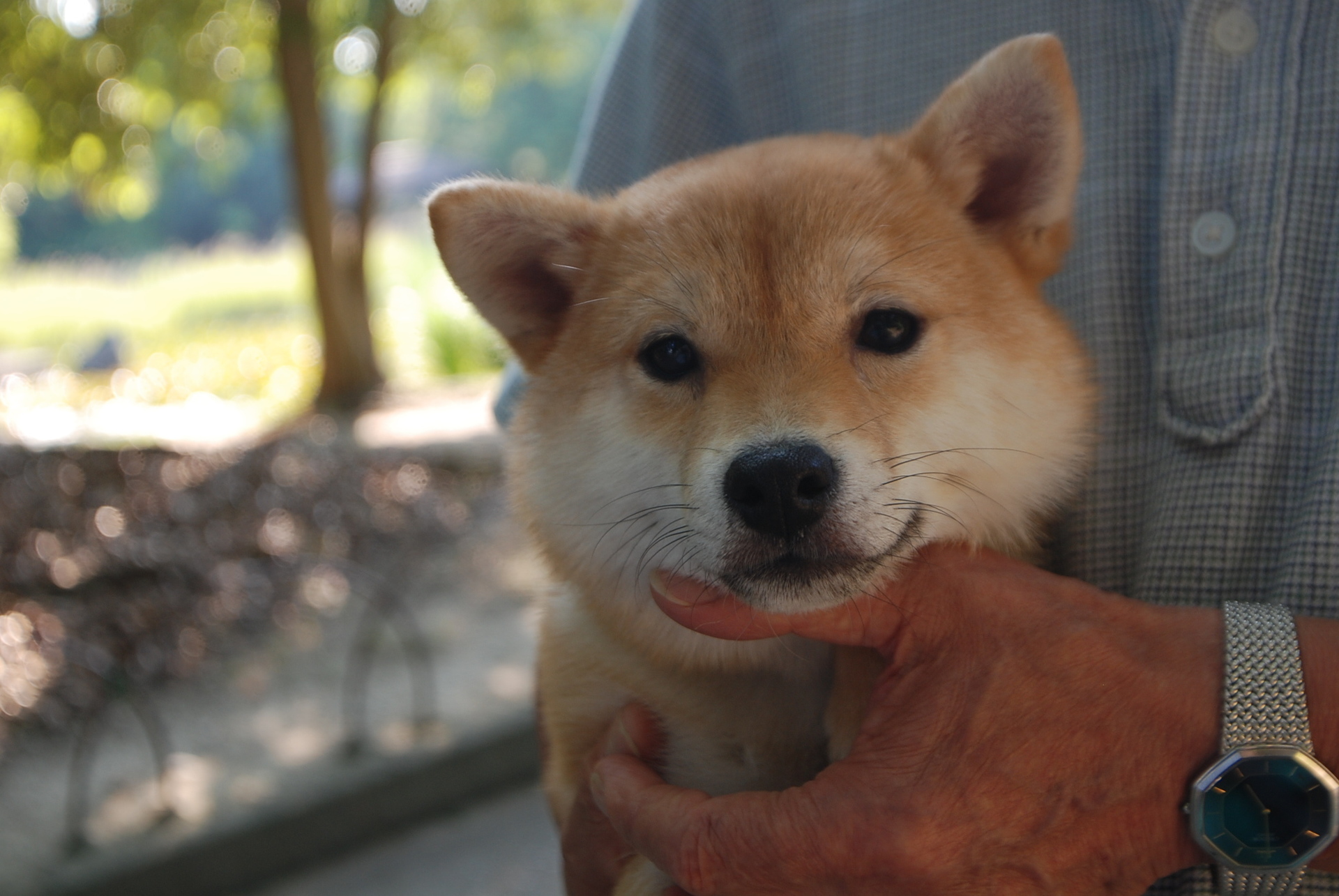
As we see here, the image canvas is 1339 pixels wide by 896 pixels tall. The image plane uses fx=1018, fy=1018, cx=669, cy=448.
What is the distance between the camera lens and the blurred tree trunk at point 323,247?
10.3 metres

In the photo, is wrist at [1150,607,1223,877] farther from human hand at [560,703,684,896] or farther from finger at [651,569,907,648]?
human hand at [560,703,684,896]

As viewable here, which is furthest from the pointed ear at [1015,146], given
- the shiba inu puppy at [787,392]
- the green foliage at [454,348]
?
the green foliage at [454,348]

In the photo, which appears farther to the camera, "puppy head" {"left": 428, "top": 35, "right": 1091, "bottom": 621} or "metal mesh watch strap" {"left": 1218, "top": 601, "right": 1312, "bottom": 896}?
"puppy head" {"left": 428, "top": 35, "right": 1091, "bottom": 621}

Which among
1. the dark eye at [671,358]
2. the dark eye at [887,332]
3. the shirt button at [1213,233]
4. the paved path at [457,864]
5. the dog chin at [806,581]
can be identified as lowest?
the paved path at [457,864]

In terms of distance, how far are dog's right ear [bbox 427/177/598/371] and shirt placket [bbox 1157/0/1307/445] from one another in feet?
3.65

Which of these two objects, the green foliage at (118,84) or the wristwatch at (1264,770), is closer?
the wristwatch at (1264,770)

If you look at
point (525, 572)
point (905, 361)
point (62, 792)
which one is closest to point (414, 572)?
point (525, 572)

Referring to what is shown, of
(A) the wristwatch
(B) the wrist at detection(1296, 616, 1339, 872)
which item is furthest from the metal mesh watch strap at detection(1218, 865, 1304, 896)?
(B) the wrist at detection(1296, 616, 1339, 872)

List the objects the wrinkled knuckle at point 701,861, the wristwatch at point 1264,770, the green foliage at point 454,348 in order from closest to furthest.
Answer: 1. the wristwatch at point 1264,770
2. the wrinkled knuckle at point 701,861
3. the green foliage at point 454,348

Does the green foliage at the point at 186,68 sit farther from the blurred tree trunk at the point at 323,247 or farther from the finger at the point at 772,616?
the finger at the point at 772,616

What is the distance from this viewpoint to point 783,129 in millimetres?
2473

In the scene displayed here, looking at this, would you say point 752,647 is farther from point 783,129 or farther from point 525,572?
point 525,572

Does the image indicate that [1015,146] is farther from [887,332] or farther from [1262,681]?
[1262,681]

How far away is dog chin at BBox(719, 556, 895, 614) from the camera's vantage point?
1625mm
